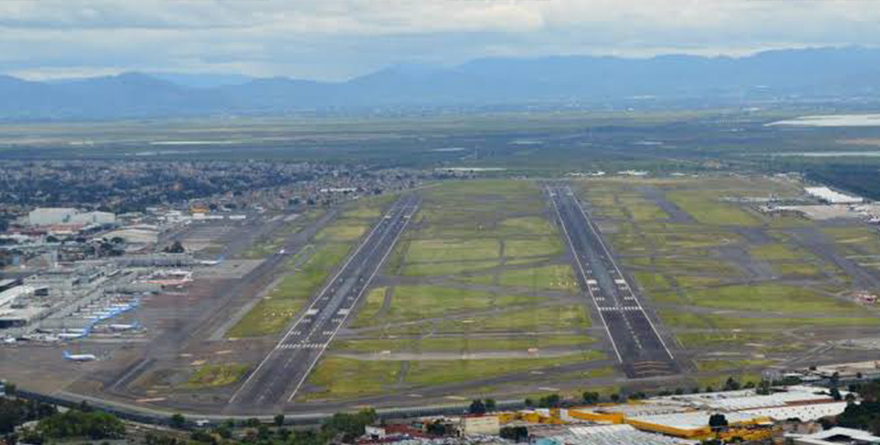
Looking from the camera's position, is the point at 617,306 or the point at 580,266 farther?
the point at 580,266

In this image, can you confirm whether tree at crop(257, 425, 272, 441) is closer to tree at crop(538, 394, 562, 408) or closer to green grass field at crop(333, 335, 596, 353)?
tree at crop(538, 394, 562, 408)

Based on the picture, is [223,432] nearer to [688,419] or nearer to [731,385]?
[688,419]

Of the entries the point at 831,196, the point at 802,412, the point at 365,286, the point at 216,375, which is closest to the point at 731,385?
the point at 802,412

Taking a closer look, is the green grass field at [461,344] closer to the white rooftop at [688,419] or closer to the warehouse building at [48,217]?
the white rooftop at [688,419]

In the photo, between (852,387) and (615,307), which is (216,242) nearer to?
(615,307)

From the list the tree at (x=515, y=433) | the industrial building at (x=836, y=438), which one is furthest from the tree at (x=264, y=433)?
the industrial building at (x=836, y=438)
